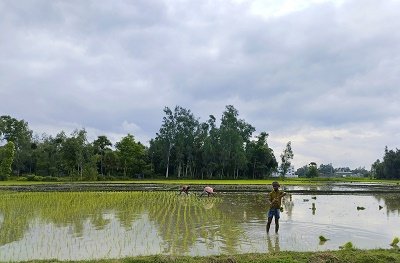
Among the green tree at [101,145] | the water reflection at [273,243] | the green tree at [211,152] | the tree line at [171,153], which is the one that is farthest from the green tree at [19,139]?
the water reflection at [273,243]

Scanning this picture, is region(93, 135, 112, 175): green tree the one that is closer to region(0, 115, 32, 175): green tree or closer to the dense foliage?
region(0, 115, 32, 175): green tree

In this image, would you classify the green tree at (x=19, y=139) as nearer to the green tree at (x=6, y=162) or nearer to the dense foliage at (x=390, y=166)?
the green tree at (x=6, y=162)

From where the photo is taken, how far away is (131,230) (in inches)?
541

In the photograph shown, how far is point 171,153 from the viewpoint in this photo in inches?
3300

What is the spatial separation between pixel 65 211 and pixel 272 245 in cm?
1183

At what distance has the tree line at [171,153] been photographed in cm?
7894

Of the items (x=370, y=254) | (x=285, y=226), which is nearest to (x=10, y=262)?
(x=370, y=254)

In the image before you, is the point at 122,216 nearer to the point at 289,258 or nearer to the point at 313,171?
the point at 289,258

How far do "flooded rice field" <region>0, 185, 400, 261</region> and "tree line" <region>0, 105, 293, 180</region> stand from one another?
190ft

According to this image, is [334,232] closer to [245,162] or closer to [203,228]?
[203,228]

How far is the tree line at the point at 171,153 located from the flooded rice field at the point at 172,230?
57775 millimetres

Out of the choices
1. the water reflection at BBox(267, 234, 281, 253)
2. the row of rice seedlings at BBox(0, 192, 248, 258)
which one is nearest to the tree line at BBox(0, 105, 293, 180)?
the row of rice seedlings at BBox(0, 192, 248, 258)

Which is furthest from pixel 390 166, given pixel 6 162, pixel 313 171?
pixel 6 162

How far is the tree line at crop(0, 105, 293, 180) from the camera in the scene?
78.9 metres
